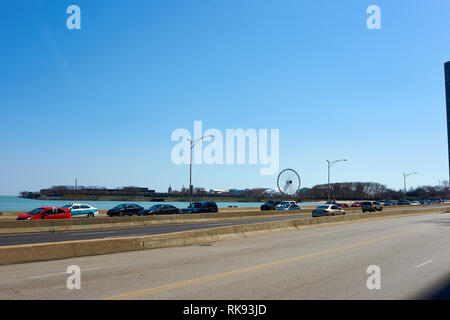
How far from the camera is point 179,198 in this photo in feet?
612

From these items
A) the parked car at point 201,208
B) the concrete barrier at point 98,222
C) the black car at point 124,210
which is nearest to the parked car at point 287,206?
the parked car at point 201,208

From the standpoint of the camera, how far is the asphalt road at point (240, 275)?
8531 mm

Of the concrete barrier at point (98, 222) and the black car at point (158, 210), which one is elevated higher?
the black car at point (158, 210)

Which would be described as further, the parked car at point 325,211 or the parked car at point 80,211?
the parked car at point 325,211

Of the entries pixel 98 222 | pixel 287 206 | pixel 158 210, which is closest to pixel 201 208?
pixel 158 210

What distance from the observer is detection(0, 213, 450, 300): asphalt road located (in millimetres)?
8531

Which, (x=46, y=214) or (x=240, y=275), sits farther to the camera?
(x=46, y=214)

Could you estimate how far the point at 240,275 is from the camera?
10.6 m

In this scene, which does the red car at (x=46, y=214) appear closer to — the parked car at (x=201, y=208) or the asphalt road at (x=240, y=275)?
the parked car at (x=201, y=208)

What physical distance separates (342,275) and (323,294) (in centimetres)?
251

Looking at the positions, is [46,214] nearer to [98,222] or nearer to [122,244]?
[98,222]
